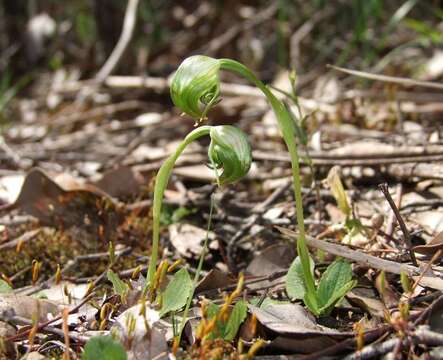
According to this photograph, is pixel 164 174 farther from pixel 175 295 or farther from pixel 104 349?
pixel 104 349

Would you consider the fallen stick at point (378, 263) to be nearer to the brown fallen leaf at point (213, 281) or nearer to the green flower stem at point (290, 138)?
the green flower stem at point (290, 138)

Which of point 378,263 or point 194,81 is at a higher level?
point 194,81

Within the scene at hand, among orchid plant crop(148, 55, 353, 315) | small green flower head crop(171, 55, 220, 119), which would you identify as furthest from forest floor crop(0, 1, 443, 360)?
small green flower head crop(171, 55, 220, 119)

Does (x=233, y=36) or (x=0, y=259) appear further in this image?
(x=233, y=36)

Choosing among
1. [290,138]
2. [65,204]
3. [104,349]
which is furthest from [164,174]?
[65,204]

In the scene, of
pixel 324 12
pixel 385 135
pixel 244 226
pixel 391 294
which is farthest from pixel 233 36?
pixel 391 294

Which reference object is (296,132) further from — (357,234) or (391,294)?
(391,294)

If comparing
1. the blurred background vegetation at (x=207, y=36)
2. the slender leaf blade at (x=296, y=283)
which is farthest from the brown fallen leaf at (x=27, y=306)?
the blurred background vegetation at (x=207, y=36)
